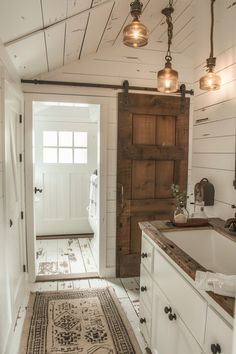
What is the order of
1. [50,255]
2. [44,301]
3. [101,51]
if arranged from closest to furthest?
[44,301] → [101,51] → [50,255]

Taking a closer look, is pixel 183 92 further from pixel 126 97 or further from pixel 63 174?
pixel 63 174

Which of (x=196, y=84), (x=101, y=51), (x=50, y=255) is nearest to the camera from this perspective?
(x=196, y=84)

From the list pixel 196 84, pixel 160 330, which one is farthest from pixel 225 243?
pixel 196 84

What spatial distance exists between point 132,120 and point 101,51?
0.78 m

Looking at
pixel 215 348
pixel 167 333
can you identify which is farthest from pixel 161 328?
pixel 215 348

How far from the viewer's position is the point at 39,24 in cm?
166

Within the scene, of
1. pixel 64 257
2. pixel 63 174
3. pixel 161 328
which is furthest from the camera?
pixel 63 174

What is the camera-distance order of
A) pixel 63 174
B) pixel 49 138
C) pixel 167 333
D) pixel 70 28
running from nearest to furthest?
pixel 167 333 < pixel 70 28 < pixel 49 138 < pixel 63 174

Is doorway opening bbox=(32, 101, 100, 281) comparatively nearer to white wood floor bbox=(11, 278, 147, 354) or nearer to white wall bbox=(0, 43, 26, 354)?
white wood floor bbox=(11, 278, 147, 354)

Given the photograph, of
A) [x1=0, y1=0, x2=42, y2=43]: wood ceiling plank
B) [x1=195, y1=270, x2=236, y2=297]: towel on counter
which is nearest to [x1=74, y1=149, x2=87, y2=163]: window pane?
[x1=0, y1=0, x2=42, y2=43]: wood ceiling plank

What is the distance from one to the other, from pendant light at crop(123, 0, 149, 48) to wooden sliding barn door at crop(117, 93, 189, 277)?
53.4 inches

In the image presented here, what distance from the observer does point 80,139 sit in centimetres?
447

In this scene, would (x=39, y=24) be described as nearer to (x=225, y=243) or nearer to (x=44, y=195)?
(x=225, y=243)

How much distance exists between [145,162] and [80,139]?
175 cm
